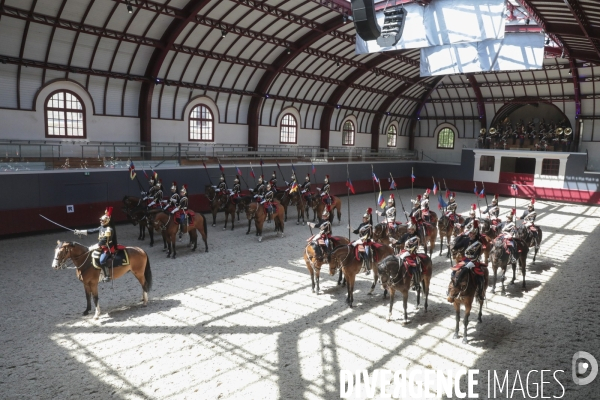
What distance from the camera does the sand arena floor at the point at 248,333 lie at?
7438mm

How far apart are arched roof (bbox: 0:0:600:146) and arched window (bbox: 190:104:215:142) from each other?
1008 millimetres

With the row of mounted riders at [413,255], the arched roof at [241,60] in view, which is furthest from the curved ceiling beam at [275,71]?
the row of mounted riders at [413,255]

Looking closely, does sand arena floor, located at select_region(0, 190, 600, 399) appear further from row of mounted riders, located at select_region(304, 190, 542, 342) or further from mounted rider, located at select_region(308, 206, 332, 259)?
mounted rider, located at select_region(308, 206, 332, 259)

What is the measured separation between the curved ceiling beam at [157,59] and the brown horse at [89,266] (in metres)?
15.0

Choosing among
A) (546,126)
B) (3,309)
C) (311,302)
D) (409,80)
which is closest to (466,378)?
(311,302)

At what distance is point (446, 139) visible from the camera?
44906 millimetres

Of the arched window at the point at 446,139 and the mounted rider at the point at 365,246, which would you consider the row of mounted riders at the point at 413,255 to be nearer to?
the mounted rider at the point at 365,246

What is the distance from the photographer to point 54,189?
18875 millimetres

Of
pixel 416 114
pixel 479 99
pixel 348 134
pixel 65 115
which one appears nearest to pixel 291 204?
pixel 65 115

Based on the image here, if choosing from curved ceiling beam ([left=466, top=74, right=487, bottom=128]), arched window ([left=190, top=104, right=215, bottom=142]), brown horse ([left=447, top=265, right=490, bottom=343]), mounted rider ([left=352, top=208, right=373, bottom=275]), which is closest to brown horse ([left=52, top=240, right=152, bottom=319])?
mounted rider ([left=352, top=208, right=373, bottom=275])

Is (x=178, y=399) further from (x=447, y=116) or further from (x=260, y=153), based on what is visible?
(x=447, y=116)

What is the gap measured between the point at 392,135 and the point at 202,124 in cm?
2437

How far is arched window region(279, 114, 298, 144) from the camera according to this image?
34.4 metres

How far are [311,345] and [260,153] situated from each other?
72.5 feet
